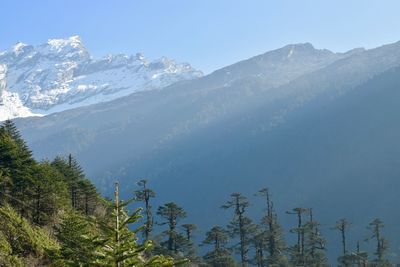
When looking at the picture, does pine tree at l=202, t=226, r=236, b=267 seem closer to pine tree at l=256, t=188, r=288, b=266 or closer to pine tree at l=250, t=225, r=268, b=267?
pine tree at l=250, t=225, r=268, b=267

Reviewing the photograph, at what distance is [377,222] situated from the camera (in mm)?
67750

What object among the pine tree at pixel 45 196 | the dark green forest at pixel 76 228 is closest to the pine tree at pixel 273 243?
the dark green forest at pixel 76 228

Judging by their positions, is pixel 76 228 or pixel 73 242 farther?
pixel 76 228

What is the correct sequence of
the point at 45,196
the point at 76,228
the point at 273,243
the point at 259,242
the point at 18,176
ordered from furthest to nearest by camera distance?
the point at 273,243 → the point at 259,242 → the point at 45,196 → the point at 18,176 → the point at 76,228

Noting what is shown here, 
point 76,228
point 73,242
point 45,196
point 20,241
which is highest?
point 45,196

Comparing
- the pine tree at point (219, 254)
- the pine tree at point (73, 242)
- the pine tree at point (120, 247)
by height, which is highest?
the pine tree at point (219, 254)

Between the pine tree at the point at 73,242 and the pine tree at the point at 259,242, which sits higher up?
the pine tree at the point at 259,242

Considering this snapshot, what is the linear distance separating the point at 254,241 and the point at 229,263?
5.17 metres

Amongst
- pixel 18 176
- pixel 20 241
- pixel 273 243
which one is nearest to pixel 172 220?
pixel 273 243

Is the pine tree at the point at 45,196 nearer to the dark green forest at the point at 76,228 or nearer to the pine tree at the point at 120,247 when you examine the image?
the dark green forest at the point at 76,228

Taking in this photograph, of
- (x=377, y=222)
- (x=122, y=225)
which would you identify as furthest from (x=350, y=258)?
(x=122, y=225)

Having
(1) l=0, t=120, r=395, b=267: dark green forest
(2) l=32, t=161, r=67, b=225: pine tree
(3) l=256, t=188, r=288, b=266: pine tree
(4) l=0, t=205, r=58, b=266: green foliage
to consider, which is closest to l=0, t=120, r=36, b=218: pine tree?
(1) l=0, t=120, r=395, b=267: dark green forest

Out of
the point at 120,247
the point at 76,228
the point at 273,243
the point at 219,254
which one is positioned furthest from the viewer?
the point at 273,243

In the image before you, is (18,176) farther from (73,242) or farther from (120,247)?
(120,247)
